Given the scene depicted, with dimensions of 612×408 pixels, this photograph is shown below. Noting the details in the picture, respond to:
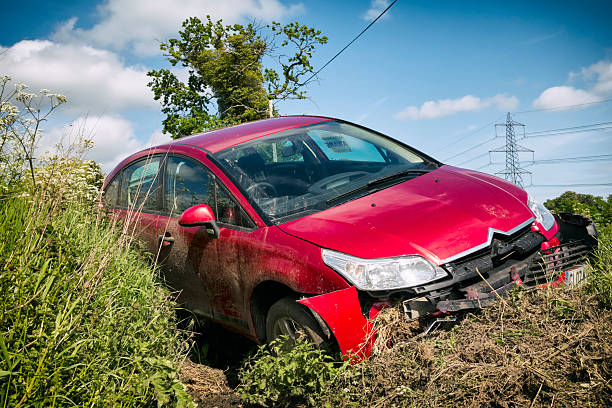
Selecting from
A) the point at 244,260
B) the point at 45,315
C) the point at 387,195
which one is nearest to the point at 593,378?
the point at 387,195

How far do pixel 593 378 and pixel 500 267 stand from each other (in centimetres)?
86

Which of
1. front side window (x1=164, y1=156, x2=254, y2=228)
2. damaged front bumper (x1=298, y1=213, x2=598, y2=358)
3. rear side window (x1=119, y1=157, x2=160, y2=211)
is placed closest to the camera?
damaged front bumper (x1=298, y1=213, x2=598, y2=358)

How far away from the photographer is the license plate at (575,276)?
9.74 ft

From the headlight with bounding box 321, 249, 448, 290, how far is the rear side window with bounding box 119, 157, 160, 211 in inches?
99.9

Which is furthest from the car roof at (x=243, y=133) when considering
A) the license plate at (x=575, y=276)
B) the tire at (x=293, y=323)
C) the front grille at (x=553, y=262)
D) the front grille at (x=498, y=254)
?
the license plate at (x=575, y=276)

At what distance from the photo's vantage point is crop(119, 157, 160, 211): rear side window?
465 centimetres

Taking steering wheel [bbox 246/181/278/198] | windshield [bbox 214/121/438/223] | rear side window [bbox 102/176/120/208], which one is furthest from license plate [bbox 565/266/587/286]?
rear side window [bbox 102/176/120/208]

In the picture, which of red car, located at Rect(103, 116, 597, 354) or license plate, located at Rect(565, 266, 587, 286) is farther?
license plate, located at Rect(565, 266, 587, 286)

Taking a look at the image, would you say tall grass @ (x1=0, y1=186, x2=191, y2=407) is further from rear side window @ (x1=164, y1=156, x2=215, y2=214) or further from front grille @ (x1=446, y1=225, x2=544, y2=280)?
front grille @ (x1=446, y1=225, x2=544, y2=280)

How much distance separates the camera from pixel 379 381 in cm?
254

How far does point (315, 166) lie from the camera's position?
3936mm

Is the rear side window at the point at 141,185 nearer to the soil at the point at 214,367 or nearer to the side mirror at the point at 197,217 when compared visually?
the side mirror at the point at 197,217

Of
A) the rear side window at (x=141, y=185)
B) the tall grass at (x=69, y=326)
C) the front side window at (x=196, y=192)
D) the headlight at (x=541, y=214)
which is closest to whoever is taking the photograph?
the tall grass at (x=69, y=326)

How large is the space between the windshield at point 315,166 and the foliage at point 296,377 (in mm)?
973
